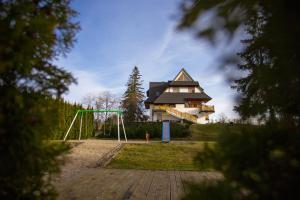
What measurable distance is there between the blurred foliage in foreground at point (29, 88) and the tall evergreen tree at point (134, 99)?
44.0m

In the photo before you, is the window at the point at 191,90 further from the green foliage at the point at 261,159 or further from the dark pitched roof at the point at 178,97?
the green foliage at the point at 261,159

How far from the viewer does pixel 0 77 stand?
8.38ft

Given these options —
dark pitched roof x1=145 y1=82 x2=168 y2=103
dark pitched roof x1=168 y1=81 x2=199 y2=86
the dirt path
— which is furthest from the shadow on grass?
dark pitched roof x1=145 y1=82 x2=168 y2=103

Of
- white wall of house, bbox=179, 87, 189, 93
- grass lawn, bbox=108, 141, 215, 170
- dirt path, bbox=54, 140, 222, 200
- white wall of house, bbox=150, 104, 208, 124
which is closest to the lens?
dirt path, bbox=54, 140, 222, 200

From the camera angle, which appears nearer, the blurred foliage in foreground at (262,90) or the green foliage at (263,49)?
the blurred foliage in foreground at (262,90)

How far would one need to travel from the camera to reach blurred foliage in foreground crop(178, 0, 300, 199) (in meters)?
1.80

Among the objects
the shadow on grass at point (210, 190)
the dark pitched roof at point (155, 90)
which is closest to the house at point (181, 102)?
the dark pitched roof at point (155, 90)

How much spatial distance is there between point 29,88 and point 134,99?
48.4 m

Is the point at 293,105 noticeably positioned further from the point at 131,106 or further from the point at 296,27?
the point at 131,106

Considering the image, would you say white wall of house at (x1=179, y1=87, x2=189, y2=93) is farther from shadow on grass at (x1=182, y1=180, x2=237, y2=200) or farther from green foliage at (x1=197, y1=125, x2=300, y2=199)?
shadow on grass at (x1=182, y1=180, x2=237, y2=200)

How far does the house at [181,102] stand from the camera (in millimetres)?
39406

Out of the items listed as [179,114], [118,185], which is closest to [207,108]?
[179,114]

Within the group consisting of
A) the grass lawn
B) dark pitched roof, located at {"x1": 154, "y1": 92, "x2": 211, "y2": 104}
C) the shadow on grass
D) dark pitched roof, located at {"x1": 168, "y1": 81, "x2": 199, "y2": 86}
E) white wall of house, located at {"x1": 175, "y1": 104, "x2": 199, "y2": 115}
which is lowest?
the grass lawn

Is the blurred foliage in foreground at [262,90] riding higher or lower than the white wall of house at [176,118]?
lower
